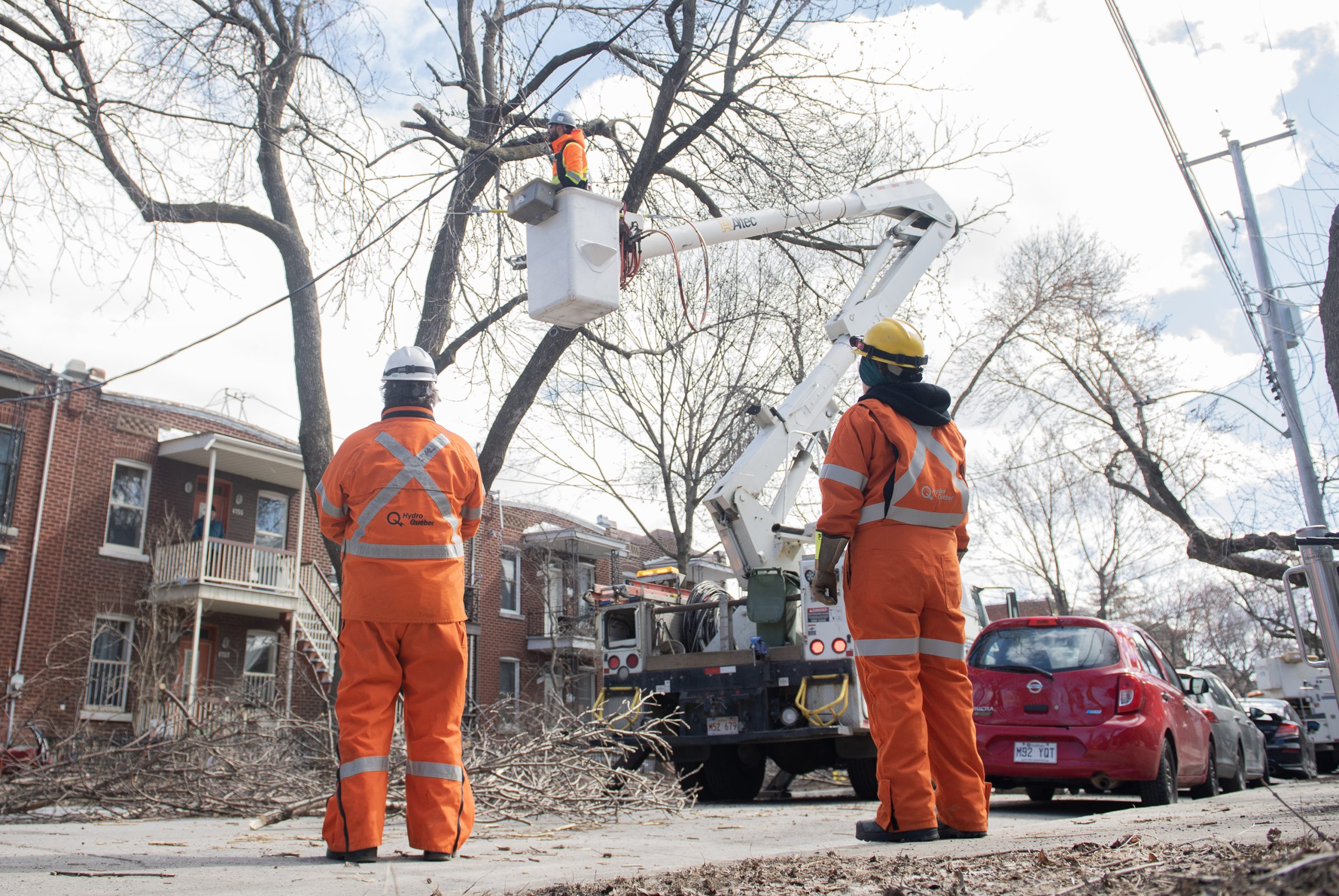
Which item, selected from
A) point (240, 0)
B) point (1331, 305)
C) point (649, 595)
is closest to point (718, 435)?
point (649, 595)

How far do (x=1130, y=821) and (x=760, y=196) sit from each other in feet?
24.2

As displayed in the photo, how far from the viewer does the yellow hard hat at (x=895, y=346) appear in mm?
4754

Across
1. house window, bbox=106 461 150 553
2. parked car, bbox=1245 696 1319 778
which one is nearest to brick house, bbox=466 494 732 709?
house window, bbox=106 461 150 553

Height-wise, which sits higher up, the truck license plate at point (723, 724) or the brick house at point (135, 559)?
the brick house at point (135, 559)

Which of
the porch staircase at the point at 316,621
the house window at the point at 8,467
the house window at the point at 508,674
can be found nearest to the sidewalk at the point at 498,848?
the house window at the point at 8,467

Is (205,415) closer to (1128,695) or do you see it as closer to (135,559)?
(135,559)

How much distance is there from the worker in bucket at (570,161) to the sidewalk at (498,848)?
3.50 metres

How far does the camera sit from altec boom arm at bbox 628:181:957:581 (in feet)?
29.4

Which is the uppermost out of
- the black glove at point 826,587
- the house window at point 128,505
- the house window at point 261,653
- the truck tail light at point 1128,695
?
the house window at point 128,505

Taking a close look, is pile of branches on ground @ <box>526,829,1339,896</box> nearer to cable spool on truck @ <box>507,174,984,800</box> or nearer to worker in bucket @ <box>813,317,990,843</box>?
worker in bucket @ <box>813,317,990,843</box>

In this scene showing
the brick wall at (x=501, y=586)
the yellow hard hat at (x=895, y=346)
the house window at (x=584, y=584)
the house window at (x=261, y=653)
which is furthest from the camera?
the house window at (x=584, y=584)

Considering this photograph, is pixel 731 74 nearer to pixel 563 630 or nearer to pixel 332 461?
pixel 332 461

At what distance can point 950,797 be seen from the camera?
13.7 feet

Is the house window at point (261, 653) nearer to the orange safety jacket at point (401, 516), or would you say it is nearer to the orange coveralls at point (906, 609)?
the orange safety jacket at point (401, 516)
